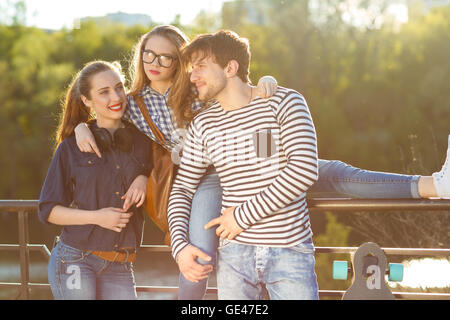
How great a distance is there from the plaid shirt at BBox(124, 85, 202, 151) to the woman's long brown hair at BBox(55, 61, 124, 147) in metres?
0.19

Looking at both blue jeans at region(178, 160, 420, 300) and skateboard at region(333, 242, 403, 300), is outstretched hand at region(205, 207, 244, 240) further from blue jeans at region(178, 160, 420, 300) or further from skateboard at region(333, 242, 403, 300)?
skateboard at region(333, 242, 403, 300)

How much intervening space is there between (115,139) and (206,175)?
1.72 feet

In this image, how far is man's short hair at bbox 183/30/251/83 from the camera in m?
2.56

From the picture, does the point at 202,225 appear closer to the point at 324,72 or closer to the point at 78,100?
the point at 78,100

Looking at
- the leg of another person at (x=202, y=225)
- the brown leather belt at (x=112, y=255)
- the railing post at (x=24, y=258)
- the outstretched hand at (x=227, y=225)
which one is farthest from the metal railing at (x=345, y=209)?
the outstretched hand at (x=227, y=225)

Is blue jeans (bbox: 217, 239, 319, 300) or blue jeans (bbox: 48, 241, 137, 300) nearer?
blue jeans (bbox: 217, 239, 319, 300)

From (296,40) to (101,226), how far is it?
92.7 feet

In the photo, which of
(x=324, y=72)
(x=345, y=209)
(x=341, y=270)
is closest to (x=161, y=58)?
(x=345, y=209)

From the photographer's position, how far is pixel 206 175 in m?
2.71

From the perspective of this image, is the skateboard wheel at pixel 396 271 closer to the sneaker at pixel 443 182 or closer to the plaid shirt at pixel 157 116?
the sneaker at pixel 443 182

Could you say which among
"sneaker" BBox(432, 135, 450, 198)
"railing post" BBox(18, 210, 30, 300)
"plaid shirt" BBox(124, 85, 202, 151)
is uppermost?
"plaid shirt" BBox(124, 85, 202, 151)

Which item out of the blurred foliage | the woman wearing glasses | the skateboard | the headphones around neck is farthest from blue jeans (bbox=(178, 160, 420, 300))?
the blurred foliage
